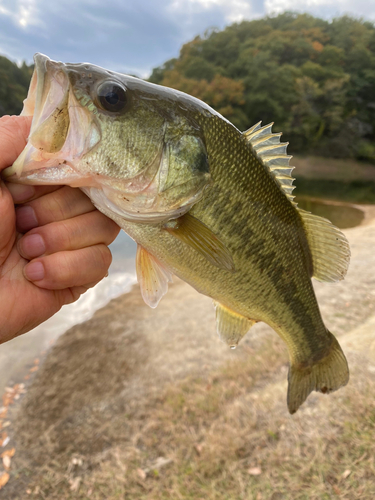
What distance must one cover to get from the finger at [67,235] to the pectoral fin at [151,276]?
226mm

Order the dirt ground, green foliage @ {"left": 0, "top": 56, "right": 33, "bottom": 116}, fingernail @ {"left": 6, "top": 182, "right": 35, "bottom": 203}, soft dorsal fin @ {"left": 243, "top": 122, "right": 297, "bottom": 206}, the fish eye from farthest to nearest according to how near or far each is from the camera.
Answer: green foliage @ {"left": 0, "top": 56, "right": 33, "bottom": 116}
the dirt ground
soft dorsal fin @ {"left": 243, "top": 122, "right": 297, "bottom": 206}
fingernail @ {"left": 6, "top": 182, "right": 35, "bottom": 203}
the fish eye

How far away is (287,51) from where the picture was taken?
41.5m

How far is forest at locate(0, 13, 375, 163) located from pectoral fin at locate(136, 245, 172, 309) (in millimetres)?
31566

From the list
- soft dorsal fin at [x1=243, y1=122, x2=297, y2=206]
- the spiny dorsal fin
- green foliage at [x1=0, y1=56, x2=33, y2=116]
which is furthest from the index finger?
green foliage at [x1=0, y1=56, x2=33, y2=116]

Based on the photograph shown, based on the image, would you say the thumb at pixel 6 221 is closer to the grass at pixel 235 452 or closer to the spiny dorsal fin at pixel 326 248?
the spiny dorsal fin at pixel 326 248

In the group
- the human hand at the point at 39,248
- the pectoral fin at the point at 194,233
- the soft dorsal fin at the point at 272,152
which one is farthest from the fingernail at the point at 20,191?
the soft dorsal fin at the point at 272,152

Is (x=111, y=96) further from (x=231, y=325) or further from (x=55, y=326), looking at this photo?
(x=55, y=326)

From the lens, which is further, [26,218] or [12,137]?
[26,218]

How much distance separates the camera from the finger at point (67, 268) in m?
1.25

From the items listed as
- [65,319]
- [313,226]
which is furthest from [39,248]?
[65,319]

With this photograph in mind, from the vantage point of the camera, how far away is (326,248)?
1.67 meters

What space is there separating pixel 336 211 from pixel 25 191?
19.3 meters

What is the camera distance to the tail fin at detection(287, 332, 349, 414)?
183cm

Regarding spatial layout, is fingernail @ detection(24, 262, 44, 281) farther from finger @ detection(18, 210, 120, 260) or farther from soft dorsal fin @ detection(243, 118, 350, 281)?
soft dorsal fin @ detection(243, 118, 350, 281)
